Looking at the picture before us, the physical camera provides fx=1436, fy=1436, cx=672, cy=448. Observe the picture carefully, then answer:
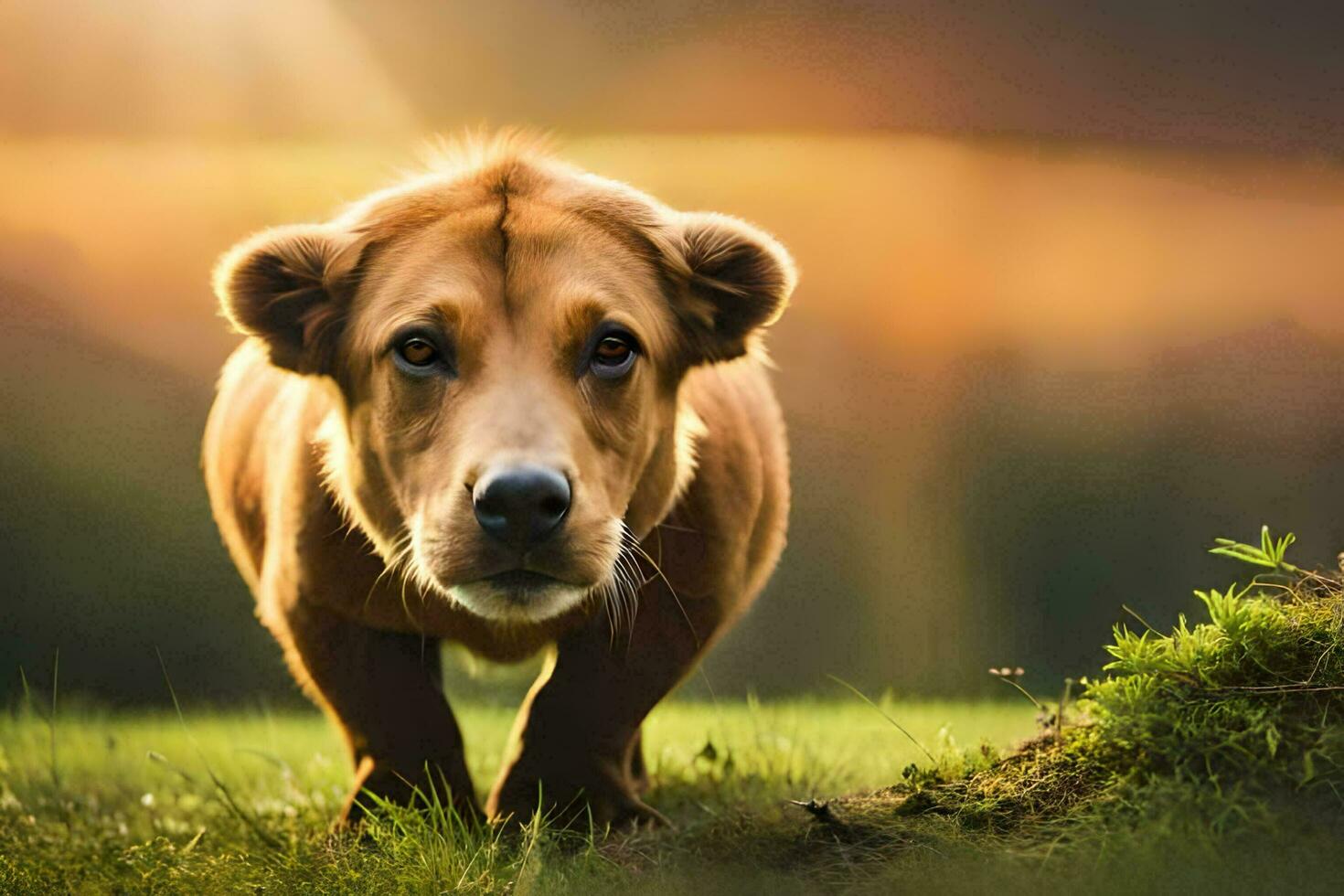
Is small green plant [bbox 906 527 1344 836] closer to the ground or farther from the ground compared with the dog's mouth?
closer to the ground

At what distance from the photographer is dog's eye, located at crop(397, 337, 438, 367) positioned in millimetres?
3775

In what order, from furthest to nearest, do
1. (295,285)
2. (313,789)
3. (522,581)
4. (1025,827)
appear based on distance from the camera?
(313,789)
(295,285)
(522,581)
(1025,827)

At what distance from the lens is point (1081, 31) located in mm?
5035

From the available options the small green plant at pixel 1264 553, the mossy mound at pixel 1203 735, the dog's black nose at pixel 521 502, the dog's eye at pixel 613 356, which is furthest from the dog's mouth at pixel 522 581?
the small green plant at pixel 1264 553

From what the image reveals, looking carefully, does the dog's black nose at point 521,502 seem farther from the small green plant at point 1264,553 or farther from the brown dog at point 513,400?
the small green plant at point 1264,553

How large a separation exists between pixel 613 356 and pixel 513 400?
403 millimetres

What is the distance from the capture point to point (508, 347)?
3.70 meters

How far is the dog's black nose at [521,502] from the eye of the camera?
10.9 feet

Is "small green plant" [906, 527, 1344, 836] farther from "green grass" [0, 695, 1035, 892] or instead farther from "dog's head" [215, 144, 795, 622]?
"dog's head" [215, 144, 795, 622]

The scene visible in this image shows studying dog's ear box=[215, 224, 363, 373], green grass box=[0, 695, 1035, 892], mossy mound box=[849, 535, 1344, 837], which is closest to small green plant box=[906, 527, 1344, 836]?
mossy mound box=[849, 535, 1344, 837]

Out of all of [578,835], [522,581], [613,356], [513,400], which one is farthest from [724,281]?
[578,835]

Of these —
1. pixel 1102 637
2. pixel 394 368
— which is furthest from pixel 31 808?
pixel 1102 637

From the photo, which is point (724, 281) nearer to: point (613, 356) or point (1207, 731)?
point (613, 356)

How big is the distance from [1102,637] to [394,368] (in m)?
4.66
